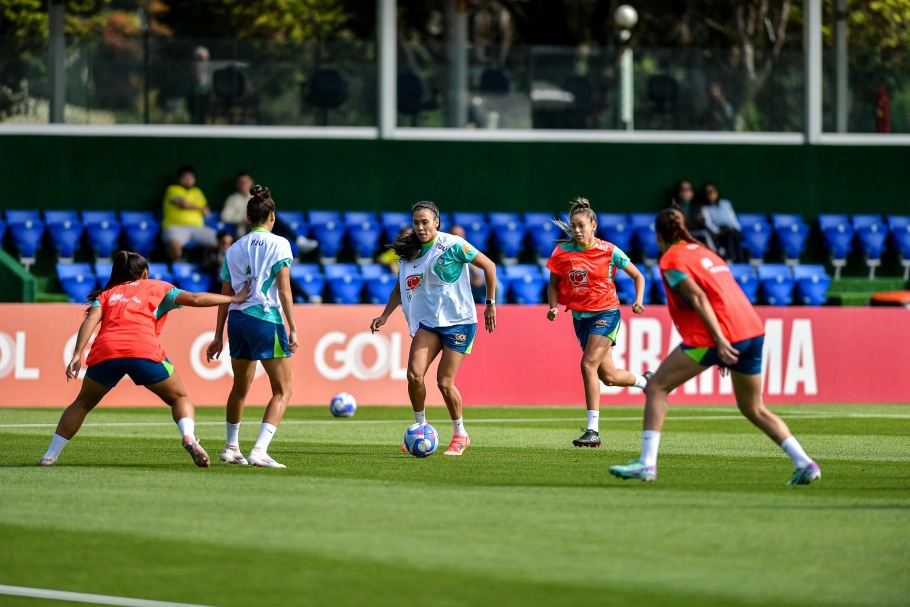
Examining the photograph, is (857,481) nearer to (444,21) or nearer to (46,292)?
(46,292)

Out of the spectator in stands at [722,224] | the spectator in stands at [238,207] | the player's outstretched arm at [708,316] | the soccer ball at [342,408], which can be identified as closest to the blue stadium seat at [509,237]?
the spectator in stands at [722,224]

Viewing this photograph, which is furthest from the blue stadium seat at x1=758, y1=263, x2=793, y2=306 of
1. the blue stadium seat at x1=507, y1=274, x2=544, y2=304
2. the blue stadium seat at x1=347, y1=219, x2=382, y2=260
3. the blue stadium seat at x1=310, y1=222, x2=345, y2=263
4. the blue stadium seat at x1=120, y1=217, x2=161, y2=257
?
the blue stadium seat at x1=120, y1=217, x2=161, y2=257

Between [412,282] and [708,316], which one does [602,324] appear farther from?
[708,316]

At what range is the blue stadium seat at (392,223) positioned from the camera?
2531 centimetres

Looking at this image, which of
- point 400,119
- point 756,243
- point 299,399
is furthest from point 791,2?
point 299,399

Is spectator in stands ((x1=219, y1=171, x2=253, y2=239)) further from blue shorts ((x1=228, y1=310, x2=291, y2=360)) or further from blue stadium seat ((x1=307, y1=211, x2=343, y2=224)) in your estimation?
blue shorts ((x1=228, y1=310, x2=291, y2=360))

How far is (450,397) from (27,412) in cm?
768

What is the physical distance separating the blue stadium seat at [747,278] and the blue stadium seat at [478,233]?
413 cm

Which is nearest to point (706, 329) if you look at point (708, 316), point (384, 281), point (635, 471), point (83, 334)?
point (708, 316)

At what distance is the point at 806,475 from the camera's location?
403 inches

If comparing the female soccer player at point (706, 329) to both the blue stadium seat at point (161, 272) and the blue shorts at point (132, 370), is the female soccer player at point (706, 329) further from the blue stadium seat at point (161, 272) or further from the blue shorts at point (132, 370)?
the blue stadium seat at point (161, 272)

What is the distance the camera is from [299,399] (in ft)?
66.4

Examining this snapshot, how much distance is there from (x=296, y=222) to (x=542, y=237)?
13.8ft

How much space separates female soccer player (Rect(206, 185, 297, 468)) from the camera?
38.0 feet
